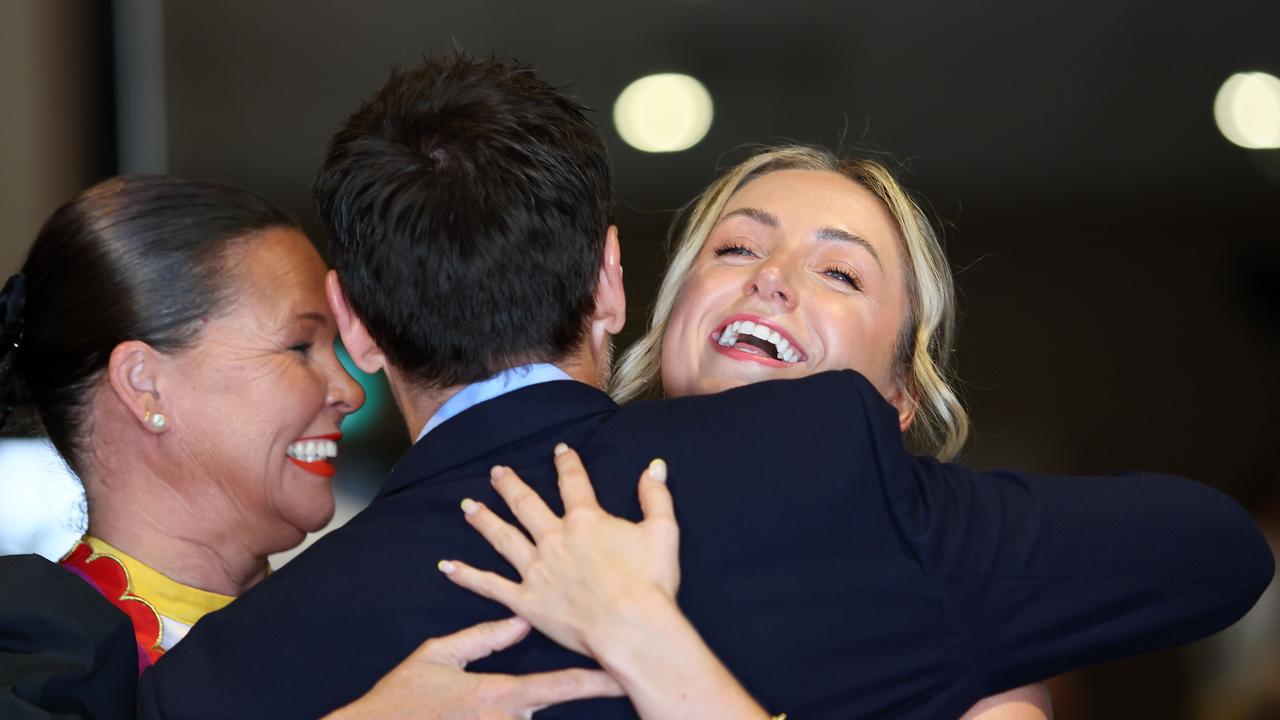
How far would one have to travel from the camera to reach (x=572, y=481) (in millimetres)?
1302

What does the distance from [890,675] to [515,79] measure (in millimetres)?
707

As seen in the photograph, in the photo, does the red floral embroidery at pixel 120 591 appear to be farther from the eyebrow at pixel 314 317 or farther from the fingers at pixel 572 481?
the fingers at pixel 572 481

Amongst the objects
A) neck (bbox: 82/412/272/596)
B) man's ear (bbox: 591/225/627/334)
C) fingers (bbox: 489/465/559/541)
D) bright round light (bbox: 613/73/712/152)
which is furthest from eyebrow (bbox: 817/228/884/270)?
bright round light (bbox: 613/73/712/152)

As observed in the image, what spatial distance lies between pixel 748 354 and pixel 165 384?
31.9 inches

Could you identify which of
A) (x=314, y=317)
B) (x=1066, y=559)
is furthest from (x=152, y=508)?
(x=1066, y=559)

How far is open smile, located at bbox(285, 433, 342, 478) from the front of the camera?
2020mm

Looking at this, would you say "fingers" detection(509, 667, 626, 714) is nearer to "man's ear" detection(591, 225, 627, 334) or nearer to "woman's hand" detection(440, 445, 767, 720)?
"woman's hand" detection(440, 445, 767, 720)

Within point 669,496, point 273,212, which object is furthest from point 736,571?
point 273,212

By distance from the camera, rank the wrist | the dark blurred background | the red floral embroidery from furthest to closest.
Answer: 1. the dark blurred background
2. the red floral embroidery
3. the wrist

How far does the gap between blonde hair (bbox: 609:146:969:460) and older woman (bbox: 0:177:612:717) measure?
0.58m

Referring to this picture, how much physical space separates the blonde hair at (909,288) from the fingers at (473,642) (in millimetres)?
902

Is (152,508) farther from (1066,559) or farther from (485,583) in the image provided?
(1066,559)

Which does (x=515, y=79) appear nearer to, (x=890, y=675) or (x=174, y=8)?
(x=890, y=675)

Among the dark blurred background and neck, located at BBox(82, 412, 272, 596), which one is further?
the dark blurred background
